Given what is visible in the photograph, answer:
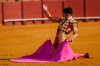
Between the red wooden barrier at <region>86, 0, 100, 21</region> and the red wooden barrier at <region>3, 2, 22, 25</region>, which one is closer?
the red wooden barrier at <region>3, 2, 22, 25</region>

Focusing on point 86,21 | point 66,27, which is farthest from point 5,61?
point 86,21

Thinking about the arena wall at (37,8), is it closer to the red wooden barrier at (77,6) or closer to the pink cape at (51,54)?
the red wooden barrier at (77,6)

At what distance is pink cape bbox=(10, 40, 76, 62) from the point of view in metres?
6.30

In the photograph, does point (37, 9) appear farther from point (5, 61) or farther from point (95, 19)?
point (5, 61)

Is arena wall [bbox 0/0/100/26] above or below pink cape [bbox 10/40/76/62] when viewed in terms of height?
above

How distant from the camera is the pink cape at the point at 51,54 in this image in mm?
6297

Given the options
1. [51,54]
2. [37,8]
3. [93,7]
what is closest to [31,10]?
[37,8]

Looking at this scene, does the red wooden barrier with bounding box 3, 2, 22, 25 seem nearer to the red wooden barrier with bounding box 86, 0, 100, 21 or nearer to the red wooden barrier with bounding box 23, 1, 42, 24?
the red wooden barrier with bounding box 23, 1, 42, 24

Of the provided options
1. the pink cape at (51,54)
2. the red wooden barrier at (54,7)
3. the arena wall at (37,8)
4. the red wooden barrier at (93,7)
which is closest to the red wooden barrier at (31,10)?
the arena wall at (37,8)

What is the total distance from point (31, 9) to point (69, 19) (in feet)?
50.2

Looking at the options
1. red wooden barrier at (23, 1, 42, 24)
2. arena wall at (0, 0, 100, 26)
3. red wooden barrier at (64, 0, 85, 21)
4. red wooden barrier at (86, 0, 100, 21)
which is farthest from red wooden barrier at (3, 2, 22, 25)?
red wooden barrier at (86, 0, 100, 21)

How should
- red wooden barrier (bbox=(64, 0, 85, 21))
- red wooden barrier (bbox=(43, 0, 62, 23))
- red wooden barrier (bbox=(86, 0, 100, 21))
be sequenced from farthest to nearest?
red wooden barrier (bbox=(86, 0, 100, 21)) → red wooden barrier (bbox=(64, 0, 85, 21)) → red wooden barrier (bbox=(43, 0, 62, 23))

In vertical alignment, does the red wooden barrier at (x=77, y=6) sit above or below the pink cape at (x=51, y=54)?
above

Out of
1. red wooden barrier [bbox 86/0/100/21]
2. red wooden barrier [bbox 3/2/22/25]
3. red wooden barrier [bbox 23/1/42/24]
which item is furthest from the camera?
red wooden barrier [bbox 86/0/100/21]
